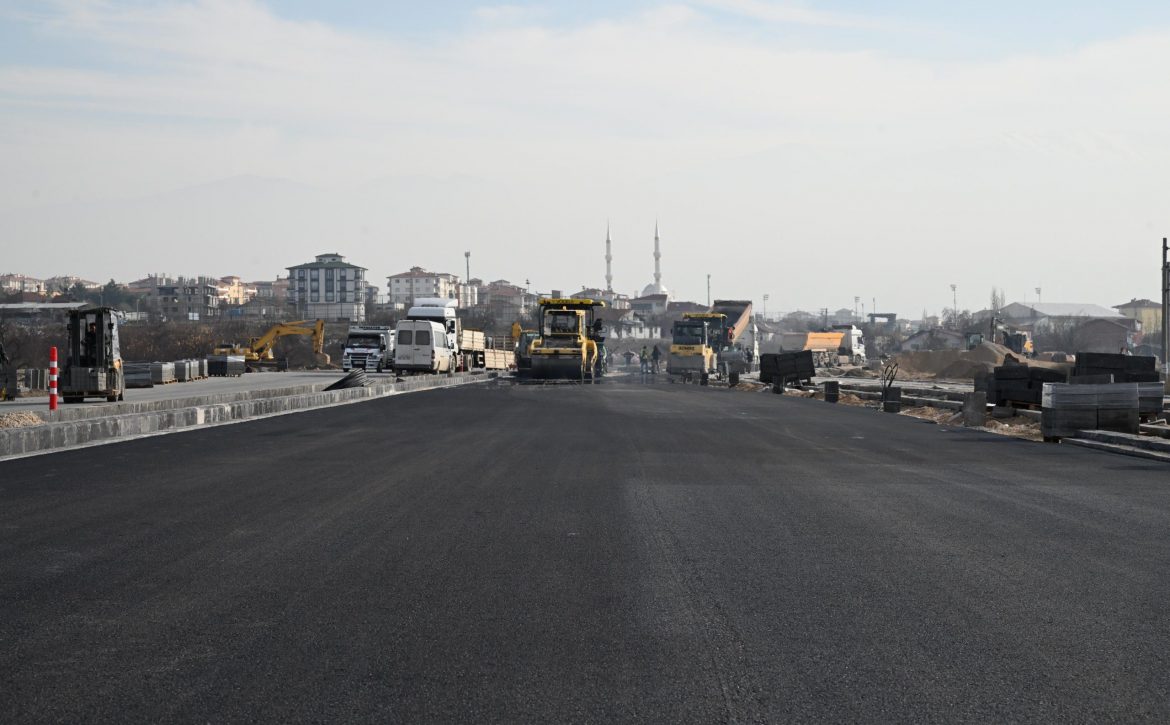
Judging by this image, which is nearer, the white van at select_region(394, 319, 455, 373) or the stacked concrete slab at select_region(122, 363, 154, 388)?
the stacked concrete slab at select_region(122, 363, 154, 388)

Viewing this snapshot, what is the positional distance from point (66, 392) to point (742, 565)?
27.2 metres

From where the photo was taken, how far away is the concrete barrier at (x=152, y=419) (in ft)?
51.9

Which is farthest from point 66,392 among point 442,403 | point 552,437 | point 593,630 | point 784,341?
point 784,341

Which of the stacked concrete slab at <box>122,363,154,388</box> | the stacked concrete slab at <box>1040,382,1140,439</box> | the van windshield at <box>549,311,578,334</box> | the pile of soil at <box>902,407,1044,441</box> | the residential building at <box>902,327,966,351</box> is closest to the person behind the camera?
the stacked concrete slab at <box>1040,382,1140,439</box>

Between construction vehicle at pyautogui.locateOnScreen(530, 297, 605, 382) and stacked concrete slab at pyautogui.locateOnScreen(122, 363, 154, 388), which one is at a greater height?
construction vehicle at pyautogui.locateOnScreen(530, 297, 605, 382)

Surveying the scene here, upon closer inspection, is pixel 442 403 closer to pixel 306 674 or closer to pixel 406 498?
pixel 406 498

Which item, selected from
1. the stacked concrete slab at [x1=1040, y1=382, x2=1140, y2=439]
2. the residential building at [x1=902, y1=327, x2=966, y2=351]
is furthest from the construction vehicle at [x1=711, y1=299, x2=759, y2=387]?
the residential building at [x1=902, y1=327, x2=966, y2=351]

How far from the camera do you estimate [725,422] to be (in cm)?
2356

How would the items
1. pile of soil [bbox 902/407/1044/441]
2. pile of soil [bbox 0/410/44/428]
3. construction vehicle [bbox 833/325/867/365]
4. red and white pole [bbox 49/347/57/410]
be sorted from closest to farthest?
pile of soil [bbox 0/410/44/428], pile of soil [bbox 902/407/1044/441], red and white pole [bbox 49/347/57/410], construction vehicle [bbox 833/325/867/365]

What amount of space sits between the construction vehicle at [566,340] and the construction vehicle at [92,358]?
20.1 metres

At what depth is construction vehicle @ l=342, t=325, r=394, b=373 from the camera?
203ft

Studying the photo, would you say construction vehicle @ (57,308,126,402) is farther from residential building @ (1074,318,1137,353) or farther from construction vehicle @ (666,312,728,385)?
residential building @ (1074,318,1137,353)

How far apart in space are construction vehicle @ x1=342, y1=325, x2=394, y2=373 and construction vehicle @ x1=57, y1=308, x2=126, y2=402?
30342 millimetres

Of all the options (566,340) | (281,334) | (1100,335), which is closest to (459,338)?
(566,340)
